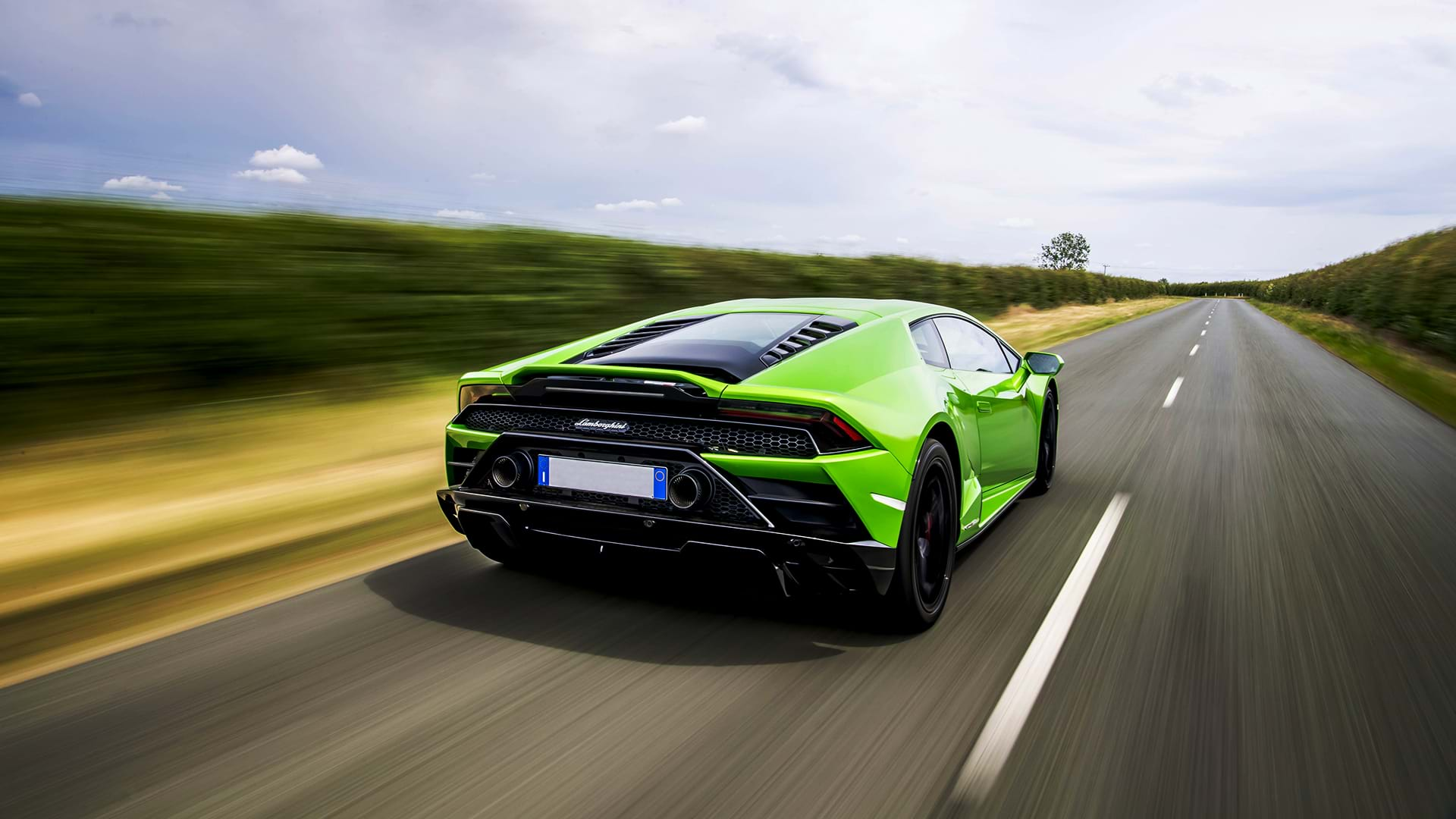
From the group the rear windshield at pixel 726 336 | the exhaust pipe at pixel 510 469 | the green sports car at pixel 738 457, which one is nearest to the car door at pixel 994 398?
the green sports car at pixel 738 457

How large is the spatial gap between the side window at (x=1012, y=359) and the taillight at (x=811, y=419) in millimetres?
2520

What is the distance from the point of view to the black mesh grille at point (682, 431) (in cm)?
325

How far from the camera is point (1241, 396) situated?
488 inches

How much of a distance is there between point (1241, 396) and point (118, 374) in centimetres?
1261

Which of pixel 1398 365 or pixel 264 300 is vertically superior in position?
pixel 264 300

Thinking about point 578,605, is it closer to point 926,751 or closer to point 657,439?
point 657,439

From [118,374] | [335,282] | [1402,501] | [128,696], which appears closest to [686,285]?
[335,282]

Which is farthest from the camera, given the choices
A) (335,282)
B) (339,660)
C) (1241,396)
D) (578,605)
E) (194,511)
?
(1241,396)

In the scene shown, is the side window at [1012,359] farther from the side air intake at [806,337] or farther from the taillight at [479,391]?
the taillight at [479,391]

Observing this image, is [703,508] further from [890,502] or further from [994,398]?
[994,398]

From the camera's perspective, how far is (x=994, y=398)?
4.75 meters

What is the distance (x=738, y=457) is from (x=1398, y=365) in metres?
19.1

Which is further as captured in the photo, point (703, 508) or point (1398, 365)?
point (1398, 365)

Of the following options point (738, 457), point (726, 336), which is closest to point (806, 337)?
point (726, 336)
